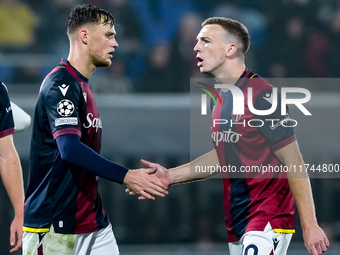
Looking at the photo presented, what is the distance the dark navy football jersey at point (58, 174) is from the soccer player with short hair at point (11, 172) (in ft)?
0.33

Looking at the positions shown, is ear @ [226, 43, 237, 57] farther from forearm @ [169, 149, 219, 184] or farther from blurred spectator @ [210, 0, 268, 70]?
blurred spectator @ [210, 0, 268, 70]

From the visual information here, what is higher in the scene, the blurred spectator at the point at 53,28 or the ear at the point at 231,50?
the blurred spectator at the point at 53,28

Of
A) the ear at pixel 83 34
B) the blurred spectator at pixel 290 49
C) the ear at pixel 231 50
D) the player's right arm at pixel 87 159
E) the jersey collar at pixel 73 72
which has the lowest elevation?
the player's right arm at pixel 87 159

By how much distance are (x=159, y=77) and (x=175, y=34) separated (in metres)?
→ 1.16

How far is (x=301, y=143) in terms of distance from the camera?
1015 cm

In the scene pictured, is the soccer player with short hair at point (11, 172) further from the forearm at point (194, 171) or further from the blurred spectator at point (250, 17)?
the blurred spectator at point (250, 17)

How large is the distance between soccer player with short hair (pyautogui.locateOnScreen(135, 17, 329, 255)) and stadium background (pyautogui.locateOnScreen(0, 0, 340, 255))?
485cm

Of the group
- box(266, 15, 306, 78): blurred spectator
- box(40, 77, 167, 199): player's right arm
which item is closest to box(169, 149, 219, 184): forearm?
box(40, 77, 167, 199): player's right arm

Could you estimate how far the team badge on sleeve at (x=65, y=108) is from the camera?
15.5ft

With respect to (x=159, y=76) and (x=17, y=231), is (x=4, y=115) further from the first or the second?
(x=159, y=76)

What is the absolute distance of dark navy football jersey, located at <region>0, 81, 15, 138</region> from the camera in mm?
A: 5096

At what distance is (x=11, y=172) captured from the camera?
16.6 ft

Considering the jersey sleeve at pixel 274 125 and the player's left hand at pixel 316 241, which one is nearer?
the player's left hand at pixel 316 241

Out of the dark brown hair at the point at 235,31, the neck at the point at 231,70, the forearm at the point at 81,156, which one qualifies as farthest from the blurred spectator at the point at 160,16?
the forearm at the point at 81,156
